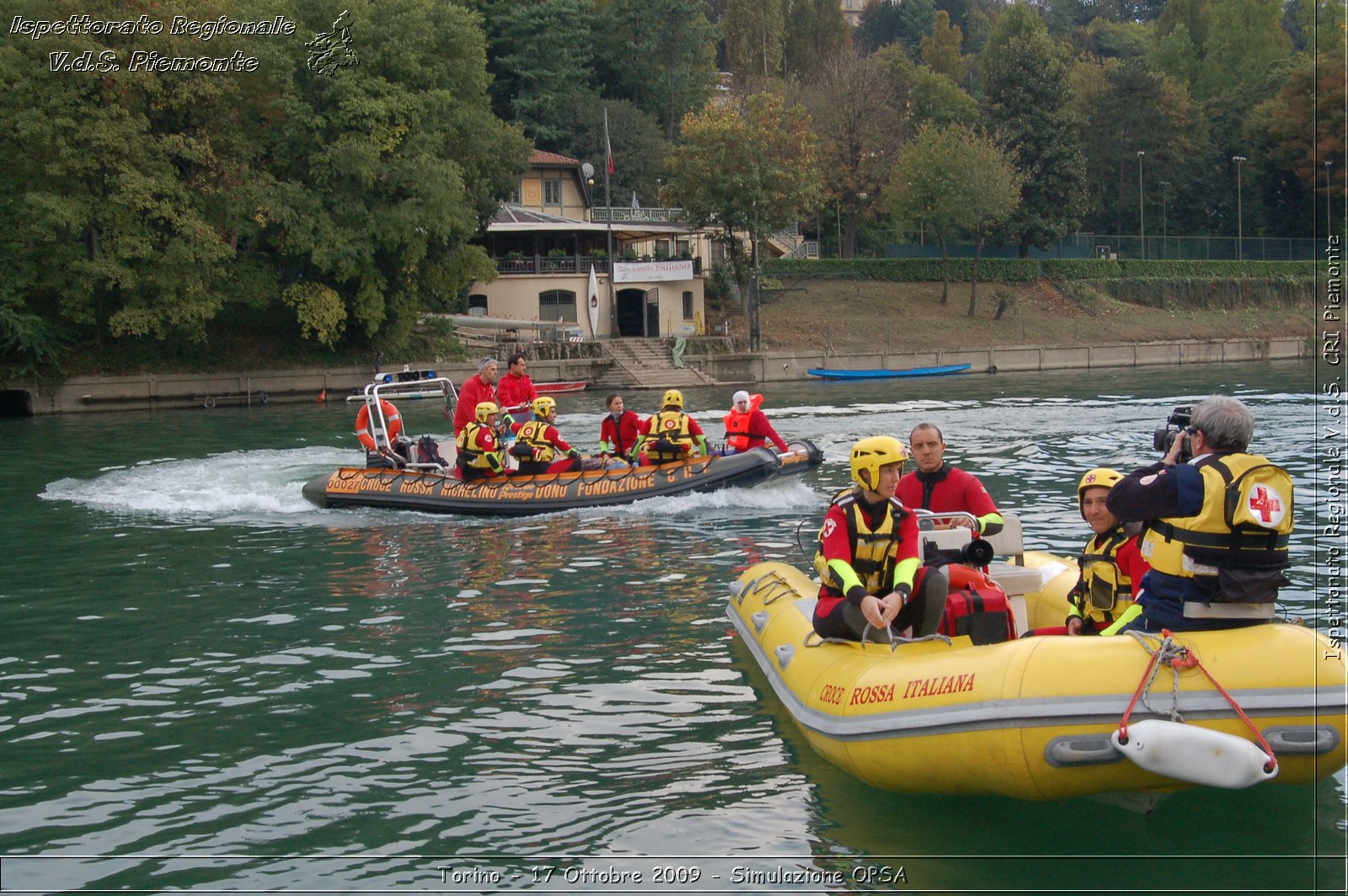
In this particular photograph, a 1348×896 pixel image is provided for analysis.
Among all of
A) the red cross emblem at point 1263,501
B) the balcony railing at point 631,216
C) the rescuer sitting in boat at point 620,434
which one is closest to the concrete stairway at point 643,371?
the balcony railing at point 631,216

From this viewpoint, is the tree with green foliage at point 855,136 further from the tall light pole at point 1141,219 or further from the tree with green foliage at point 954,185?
the tall light pole at point 1141,219

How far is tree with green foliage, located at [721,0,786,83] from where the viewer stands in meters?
81.5

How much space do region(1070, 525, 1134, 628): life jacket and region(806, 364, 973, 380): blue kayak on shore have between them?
40076 mm

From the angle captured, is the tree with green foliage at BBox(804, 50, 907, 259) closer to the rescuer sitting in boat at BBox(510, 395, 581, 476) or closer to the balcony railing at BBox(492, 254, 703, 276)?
the balcony railing at BBox(492, 254, 703, 276)

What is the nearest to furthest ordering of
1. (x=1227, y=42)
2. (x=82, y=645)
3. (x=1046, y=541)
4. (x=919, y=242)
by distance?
(x=82, y=645)
(x=1046, y=541)
(x=919, y=242)
(x=1227, y=42)

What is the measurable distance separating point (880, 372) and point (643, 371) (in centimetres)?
897

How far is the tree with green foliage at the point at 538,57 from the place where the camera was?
66188mm

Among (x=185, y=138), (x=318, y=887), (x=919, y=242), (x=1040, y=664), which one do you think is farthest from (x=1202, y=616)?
(x=919, y=242)

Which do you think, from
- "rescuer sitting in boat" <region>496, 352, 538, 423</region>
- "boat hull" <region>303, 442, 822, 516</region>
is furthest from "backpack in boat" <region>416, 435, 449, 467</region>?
"boat hull" <region>303, 442, 822, 516</region>

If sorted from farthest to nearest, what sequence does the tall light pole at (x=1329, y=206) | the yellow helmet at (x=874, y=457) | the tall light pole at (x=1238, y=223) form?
1. the tall light pole at (x=1238, y=223)
2. the tall light pole at (x=1329, y=206)
3. the yellow helmet at (x=874, y=457)

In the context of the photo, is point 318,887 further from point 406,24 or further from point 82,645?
point 406,24

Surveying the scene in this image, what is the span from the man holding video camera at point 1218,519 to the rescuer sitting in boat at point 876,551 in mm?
1492

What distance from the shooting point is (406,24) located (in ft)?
144

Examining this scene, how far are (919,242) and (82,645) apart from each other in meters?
62.2
